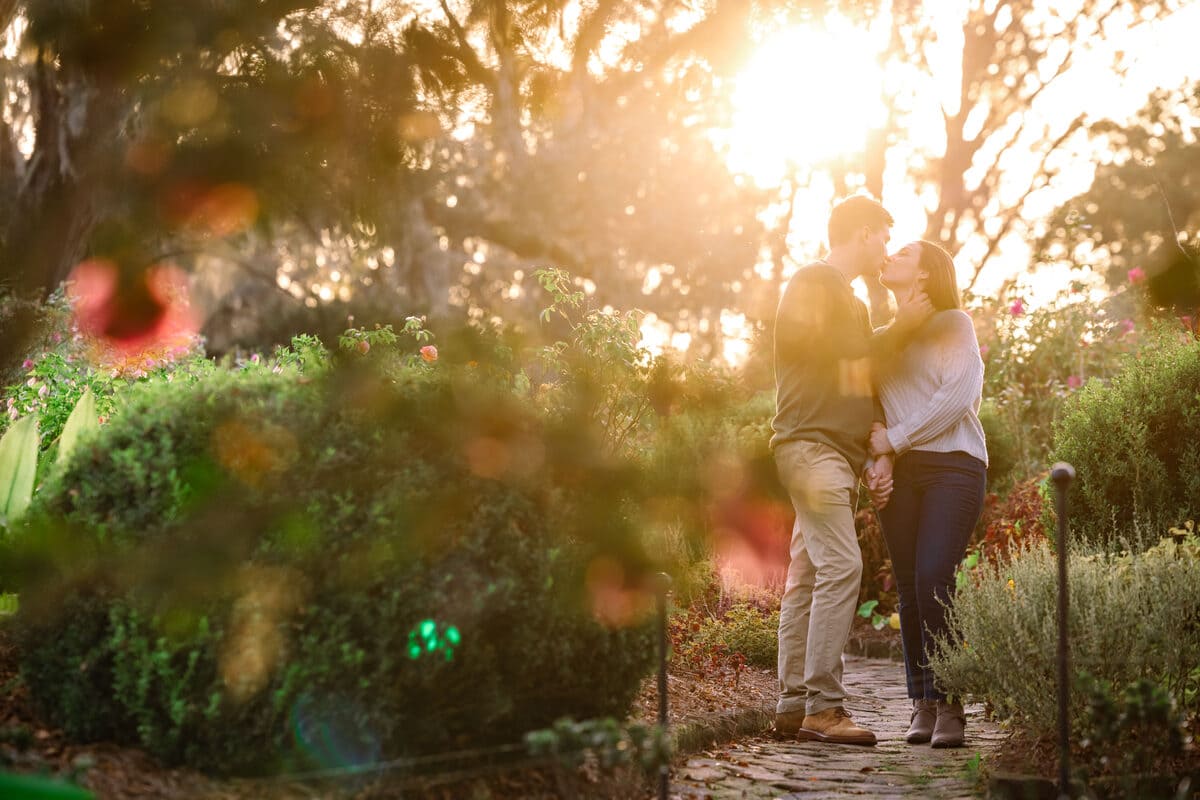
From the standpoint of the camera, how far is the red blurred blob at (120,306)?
1056cm

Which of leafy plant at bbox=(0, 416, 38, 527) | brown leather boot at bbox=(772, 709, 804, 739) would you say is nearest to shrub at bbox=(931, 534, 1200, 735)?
brown leather boot at bbox=(772, 709, 804, 739)

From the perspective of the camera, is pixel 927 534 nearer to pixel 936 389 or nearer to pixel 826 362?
pixel 936 389

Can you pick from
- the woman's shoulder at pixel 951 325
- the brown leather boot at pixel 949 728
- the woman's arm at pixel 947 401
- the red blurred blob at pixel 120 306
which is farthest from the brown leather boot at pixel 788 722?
the red blurred blob at pixel 120 306

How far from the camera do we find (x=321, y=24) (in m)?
7.29

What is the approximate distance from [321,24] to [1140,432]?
5.77 metres

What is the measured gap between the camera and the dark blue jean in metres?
4.64

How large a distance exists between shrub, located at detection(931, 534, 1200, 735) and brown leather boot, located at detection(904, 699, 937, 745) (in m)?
0.46

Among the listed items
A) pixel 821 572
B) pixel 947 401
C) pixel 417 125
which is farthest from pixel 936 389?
pixel 417 125

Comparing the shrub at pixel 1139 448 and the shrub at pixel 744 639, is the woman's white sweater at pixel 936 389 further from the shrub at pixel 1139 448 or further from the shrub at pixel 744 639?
the shrub at pixel 744 639

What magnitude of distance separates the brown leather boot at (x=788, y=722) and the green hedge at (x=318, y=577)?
1.62 meters

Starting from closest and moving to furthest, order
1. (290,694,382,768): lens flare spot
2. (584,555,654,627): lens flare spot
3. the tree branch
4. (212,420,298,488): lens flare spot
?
(290,694,382,768): lens flare spot
(212,420,298,488): lens flare spot
(584,555,654,627): lens flare spot
the tree branch

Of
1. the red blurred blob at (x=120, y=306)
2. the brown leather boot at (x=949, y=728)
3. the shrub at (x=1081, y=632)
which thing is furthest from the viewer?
the red blurred blob at (x=120, y=306)

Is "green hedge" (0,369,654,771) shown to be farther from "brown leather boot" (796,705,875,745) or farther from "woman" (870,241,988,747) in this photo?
"woman" (870,241,988,747)

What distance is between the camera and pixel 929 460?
471 centimetres
